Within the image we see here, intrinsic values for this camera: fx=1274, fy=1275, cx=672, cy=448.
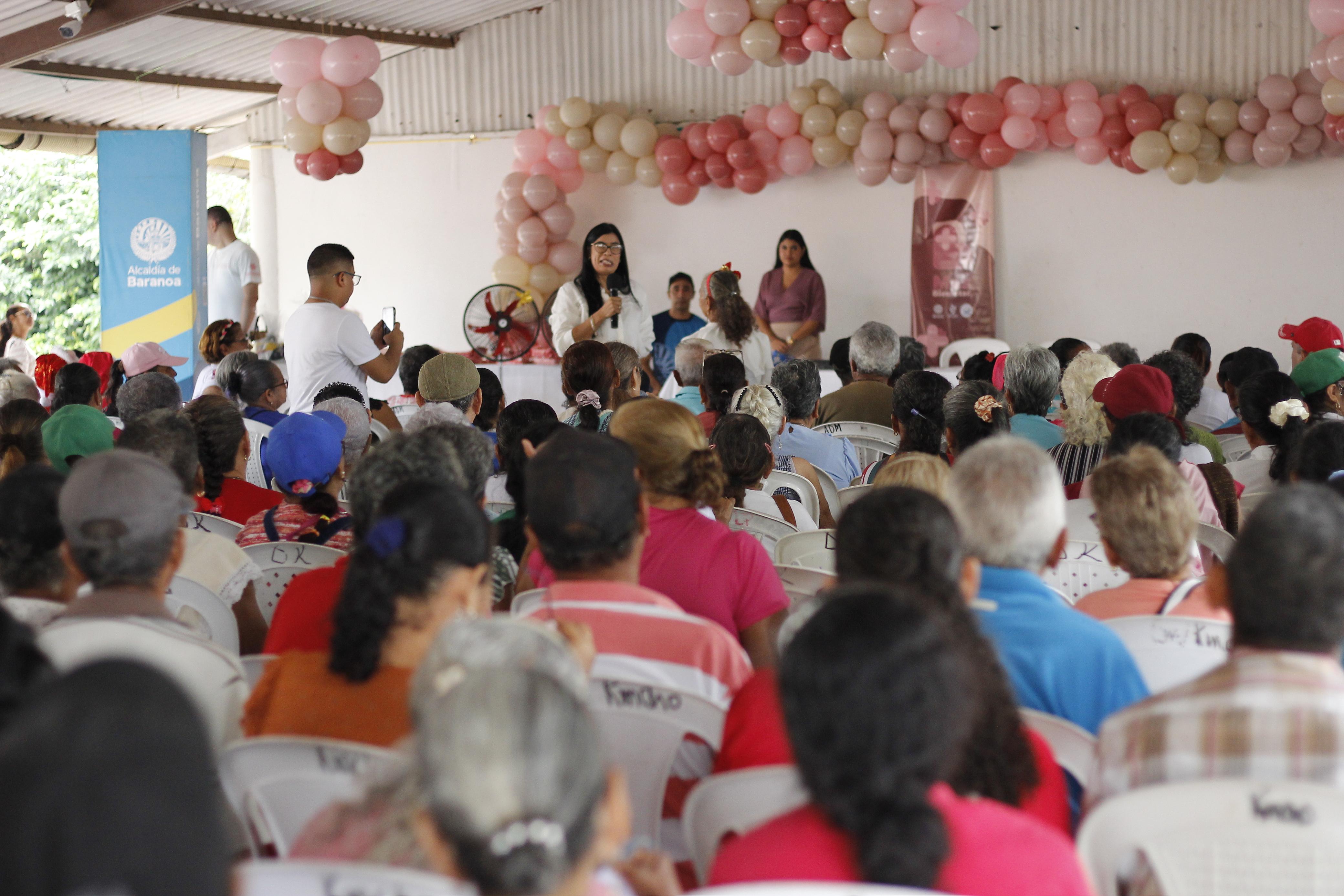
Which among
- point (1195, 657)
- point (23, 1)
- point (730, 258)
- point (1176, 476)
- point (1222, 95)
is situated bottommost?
point (1195, 657)

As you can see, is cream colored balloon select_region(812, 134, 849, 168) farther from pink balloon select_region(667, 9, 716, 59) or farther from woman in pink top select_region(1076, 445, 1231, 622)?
woman in pink top select_region(1076, 445, 1231, 622)

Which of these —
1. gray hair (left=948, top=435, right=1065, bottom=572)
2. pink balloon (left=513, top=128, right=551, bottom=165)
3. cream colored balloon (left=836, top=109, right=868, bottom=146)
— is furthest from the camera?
pink balloon (left=513, top=128, right=551, bottom=165)

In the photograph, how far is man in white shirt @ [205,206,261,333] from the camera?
9.33 metres

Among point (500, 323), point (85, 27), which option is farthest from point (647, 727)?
point (500, 323)

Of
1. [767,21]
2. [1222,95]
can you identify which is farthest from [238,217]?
[1222,95]

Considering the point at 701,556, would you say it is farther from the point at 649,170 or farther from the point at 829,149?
the point at 649,170

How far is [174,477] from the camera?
86.5 inches

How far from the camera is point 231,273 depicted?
9.38 metres

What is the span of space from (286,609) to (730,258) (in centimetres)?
808

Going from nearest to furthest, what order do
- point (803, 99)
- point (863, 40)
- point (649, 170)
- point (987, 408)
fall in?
1. point (987, 408)
2. point (863, 40)
3. point (803, 99)
4. point (649, 170)

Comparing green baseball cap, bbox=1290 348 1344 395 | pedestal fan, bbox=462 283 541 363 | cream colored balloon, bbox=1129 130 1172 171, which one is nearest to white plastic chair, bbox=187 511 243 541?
green baseball cap, bbox=1290 348 1344 395

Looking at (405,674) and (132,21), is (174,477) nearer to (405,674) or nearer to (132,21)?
(405,674)

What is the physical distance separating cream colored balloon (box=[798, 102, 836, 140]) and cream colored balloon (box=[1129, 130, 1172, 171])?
6.59 feet

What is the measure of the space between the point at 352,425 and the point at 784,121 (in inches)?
222
